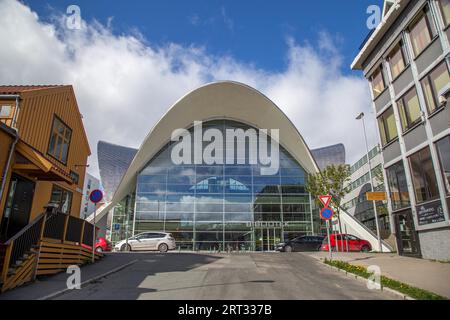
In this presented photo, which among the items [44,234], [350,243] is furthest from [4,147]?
[350,243]

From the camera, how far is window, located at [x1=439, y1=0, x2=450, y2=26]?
12.8m

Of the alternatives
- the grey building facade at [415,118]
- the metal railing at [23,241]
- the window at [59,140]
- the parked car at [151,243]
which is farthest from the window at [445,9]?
the parked car at [151,243]

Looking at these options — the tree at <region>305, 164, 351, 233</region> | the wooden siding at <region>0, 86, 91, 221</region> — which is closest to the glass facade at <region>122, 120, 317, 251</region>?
the tree at <region>305, 164, 351, 233</region>

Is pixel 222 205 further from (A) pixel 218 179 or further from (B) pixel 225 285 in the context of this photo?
(B) pixel 225 285

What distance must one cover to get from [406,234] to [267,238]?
16.9m

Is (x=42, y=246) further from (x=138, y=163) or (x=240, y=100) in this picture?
(x=240, y=100)

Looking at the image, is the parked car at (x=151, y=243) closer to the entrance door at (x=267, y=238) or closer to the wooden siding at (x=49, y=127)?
the wooden siding at (x=49, y=127)

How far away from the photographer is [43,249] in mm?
9461

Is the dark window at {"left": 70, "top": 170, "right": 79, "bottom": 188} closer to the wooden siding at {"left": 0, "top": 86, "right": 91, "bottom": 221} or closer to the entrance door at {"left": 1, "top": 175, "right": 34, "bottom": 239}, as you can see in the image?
the wooden siding at {"left": 0, "top": 86, "right": 91, "bottom": 221}

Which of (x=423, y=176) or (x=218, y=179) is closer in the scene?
(x=423, y=176)

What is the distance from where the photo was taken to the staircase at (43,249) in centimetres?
789

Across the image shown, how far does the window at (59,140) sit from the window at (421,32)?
17.0 meters

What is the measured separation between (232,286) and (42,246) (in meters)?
5.77
